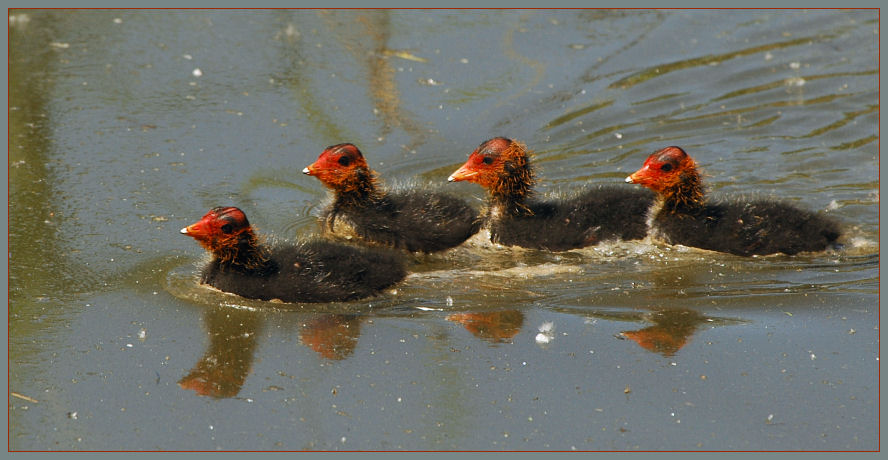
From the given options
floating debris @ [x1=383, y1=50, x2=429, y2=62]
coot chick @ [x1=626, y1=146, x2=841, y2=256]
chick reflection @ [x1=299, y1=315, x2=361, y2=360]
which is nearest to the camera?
chick reflection @ [x1=299, y1=315, x2=361, y2=360]

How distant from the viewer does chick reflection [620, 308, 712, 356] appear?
584 cm

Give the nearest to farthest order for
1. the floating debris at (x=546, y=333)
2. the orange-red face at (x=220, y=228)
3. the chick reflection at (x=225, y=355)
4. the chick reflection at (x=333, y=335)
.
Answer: the chick reflection at (x=225, y=355) < the chick reflection at (x=333, y=335) < the floating debris at (x=546, y=333) < the orange-red face at (x=220, y=228)

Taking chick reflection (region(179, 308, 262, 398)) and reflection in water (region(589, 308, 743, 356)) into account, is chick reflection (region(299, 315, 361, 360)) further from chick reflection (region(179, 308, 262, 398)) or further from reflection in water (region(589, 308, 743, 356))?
reflection in water (region(589, 308, 743, 356))

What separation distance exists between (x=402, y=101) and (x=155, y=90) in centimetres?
226

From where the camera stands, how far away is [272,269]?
654 cm

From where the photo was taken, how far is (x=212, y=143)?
29.5 feet

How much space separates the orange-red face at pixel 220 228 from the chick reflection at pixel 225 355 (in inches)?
16.0

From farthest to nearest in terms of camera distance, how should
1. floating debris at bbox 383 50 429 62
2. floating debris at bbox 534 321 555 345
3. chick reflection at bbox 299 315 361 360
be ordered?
1. floating debris at bbox 383 50 429 62
2. floating debris at bbox 534 321 555 345
3. chick reflection at bbox 299 315 361 360

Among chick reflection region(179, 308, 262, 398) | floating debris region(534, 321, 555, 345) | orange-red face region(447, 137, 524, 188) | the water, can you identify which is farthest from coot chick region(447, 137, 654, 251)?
chick reflection region(179, 308, 262, 398)

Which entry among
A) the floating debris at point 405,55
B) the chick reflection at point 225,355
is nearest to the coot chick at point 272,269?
the chick reflection at point 225,355

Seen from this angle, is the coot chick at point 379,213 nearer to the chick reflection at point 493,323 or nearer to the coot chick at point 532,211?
the coot chick at point 532,211

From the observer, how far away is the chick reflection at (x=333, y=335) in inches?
228

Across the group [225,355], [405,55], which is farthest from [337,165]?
[405,55]

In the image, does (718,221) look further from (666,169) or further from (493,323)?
(493,323)
